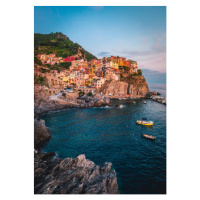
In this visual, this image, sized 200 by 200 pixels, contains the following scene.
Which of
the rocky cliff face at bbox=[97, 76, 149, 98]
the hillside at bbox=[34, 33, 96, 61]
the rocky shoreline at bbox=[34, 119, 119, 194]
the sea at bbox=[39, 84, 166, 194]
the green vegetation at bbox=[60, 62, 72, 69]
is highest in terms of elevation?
the hillside at bbox=[34, 33, 96, 61]

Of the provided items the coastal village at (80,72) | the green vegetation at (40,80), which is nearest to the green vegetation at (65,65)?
the coastal village at (80,72)

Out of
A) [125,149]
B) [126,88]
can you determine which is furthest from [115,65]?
[125,149]

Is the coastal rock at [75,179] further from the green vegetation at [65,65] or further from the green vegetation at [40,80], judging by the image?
the green vegetation at [65,65]

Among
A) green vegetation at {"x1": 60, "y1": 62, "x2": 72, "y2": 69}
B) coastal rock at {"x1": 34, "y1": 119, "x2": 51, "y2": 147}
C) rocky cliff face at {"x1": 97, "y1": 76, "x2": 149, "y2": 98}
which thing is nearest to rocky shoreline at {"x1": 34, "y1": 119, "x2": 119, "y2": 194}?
coastal rock at {"x1": 34, "y1": 119, "x2": 51, "y2": 147}

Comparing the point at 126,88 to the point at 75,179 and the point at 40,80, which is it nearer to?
the point at 40,80

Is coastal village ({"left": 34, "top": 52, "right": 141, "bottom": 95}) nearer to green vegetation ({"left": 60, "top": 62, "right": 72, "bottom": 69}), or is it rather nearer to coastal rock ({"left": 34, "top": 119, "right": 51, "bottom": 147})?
green vegetation ({"left": 60, "top": 62, "right": 72, "bottom": 69})
